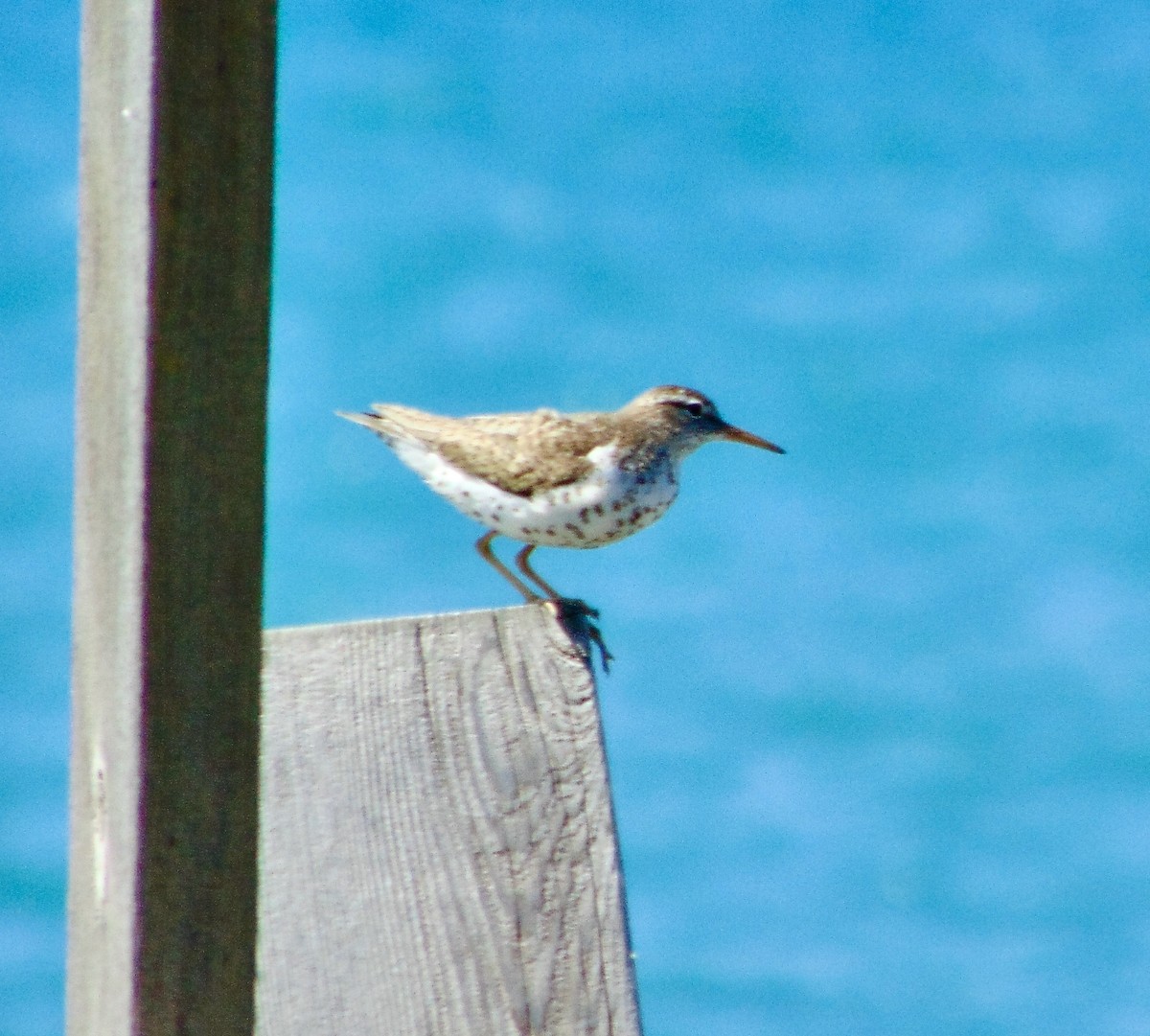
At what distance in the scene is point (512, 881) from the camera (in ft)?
6.81

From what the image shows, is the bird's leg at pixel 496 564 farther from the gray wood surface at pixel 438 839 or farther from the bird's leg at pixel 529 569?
the gray wood surface at pixel 438 839

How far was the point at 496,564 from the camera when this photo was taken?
184 inches

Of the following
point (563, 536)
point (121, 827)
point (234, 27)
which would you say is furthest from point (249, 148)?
point (563, 536)

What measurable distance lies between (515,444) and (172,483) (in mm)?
3315

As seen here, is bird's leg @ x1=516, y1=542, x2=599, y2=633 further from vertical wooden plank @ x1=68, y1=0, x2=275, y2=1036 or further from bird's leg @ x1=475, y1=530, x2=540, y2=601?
vertical wooden plank @ x1=68, y1=0, x2=275, y2=1036

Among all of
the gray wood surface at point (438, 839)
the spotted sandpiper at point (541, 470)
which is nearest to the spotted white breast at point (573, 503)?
the spotted sandpiper at point (541, 470)

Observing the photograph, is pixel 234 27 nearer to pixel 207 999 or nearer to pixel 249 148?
pixel 249 148

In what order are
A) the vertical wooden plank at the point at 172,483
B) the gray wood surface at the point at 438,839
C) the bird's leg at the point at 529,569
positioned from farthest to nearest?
the bird's leg at the point at 529,569
the gray wood surface at the point at 438,839
the vertical wooden plank at the point at 172,483

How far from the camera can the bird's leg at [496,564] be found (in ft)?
14.4

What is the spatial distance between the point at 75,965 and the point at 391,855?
0.58m

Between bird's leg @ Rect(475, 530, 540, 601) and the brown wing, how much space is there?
0.22 metres

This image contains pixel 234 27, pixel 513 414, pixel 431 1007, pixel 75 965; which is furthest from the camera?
pixel 513 414

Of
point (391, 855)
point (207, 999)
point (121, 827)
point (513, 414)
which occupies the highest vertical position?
point (513, 414)

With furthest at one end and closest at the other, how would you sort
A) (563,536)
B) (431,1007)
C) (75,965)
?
(563,536), (431,1007), (75,965)
